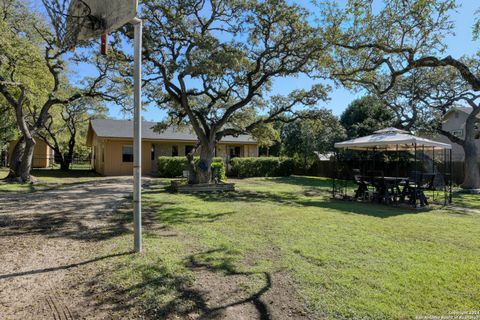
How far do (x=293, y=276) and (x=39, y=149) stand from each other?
34861 mm

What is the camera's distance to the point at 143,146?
76.1 ft

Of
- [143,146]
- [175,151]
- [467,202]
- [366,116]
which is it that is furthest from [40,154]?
[467,202]

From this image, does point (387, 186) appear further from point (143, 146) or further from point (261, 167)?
point (143, 146)

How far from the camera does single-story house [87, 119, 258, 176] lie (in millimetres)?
21750

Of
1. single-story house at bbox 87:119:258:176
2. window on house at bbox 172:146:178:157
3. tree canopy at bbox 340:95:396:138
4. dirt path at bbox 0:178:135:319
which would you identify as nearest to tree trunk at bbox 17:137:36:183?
single-story house at bbox 87:119:258:176

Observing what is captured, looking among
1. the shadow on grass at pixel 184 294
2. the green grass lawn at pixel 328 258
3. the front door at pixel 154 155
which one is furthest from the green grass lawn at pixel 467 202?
the front door at pixel 154 155

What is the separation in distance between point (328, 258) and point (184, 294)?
7.59 ft

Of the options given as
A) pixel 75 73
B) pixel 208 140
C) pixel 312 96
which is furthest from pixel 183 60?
pixel 75 73

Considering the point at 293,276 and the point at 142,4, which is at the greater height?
the point at 142,4

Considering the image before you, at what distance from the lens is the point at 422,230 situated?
6875mm

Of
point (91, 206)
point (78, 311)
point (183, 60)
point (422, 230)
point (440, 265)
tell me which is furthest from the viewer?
point (183, 60)

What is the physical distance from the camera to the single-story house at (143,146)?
2175 cm

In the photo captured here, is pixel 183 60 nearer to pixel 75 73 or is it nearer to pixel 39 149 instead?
pixel 75 73

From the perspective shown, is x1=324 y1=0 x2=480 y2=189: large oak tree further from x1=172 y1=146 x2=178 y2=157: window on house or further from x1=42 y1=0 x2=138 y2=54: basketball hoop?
x1=172 y1=146 x2=178 y2=157: window on house
